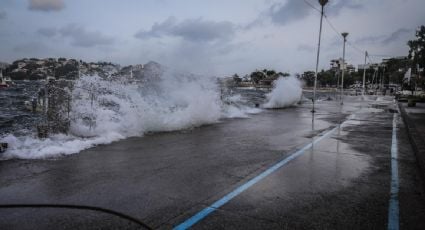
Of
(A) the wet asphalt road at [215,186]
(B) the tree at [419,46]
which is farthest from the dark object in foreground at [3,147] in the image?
(B) the tree at [419,46]

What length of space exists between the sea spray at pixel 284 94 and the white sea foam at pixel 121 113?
1151 centimetres

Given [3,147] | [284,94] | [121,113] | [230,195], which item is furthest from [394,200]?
[284,94]

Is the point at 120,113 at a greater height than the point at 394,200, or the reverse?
the point at 120,113

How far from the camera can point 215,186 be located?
5059mm

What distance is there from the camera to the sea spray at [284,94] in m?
26.9

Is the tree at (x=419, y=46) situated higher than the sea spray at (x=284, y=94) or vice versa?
the tree at (x=419, y=46)

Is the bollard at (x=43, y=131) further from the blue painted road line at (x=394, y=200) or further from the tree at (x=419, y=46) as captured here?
the tree at (x=419, y=46)

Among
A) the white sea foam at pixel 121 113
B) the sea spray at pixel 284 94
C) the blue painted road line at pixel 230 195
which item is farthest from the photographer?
the sea spray at pixel 284 94

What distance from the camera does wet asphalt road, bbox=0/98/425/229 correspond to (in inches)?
149

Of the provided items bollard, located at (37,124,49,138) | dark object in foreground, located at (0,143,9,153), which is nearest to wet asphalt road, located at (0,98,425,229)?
dark object in foreground, located at (0,143,9,153)

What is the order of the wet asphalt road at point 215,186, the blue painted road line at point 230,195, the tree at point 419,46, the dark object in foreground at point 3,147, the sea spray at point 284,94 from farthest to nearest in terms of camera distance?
the tree at point 419,46 → the sea spray at point 284,94 → the dark object in foreground at point 3,147 → the wet asphalt road at point 215,186 → the blue painted road line at point 230,195

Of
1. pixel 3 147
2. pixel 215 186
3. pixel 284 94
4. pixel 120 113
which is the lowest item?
pixel 215 186

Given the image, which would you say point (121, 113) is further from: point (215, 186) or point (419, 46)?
point (419, 46)

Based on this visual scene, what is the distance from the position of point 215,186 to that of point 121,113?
23.4 ft
